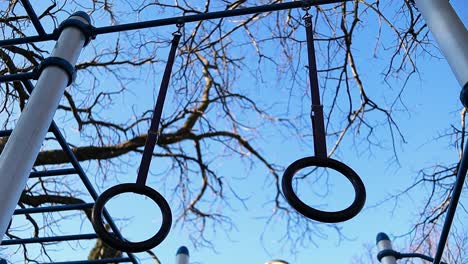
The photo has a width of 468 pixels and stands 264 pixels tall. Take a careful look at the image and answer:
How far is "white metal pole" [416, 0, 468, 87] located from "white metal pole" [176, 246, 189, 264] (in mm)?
2435

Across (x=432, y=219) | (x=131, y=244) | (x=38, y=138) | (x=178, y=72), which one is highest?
(x=178, y=72)

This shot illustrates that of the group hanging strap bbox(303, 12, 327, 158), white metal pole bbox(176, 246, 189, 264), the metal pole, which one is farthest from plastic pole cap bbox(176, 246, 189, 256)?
hanging strap bbox(303, 12, 327, 158)

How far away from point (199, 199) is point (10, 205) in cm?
551

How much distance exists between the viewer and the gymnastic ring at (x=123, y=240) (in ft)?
4.53

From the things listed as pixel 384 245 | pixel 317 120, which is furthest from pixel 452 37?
pixel 384 245

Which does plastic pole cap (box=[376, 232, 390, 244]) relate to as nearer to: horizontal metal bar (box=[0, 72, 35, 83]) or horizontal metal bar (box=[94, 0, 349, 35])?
horizontal metal bar (box=[94, 0, 349, 35])

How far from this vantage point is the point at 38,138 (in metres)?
1.45

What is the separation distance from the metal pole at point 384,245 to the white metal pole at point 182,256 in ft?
4.52

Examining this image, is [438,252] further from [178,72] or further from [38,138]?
[178,72]

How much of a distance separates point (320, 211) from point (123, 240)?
611mm

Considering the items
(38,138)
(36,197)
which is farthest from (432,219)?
(36,197)

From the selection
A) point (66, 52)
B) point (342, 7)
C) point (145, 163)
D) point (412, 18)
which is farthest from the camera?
point (342, 7)

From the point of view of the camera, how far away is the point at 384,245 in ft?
11.0

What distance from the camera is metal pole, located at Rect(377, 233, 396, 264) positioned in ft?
10.6
